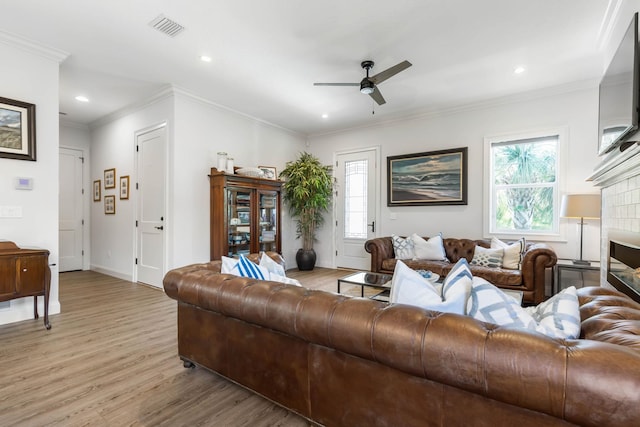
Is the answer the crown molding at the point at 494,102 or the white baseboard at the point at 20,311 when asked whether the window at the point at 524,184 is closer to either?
the crown molding at the point at 494,102

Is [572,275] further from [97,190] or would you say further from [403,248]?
[97,190]

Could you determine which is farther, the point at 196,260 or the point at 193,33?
the point at 196,260

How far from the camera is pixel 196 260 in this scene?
4488 mm

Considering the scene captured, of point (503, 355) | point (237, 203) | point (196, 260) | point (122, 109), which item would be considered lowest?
point (196, 260)

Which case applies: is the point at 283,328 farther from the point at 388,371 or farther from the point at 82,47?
the point at 82,47

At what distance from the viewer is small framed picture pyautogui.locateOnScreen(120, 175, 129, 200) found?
5.02 meters

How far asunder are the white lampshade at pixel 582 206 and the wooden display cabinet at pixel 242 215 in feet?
13.4

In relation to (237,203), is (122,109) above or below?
above

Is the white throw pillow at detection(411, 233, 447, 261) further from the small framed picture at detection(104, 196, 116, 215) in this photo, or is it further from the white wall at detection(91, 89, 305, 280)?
the small framed picture at detection(104, 196, 116, 215)

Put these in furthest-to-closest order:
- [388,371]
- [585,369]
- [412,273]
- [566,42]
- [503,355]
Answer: [566,42], [412,273], [388,371], [503,355], [585,369]

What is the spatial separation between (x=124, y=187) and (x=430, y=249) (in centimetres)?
506

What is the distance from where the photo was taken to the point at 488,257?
3953 millimetres

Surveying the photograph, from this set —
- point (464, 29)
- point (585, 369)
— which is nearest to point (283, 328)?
point (585, 369)

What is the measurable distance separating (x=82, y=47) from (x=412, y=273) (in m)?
3.98
